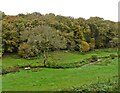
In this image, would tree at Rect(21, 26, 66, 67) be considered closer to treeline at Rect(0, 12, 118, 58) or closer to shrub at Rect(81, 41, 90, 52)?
treeline at Rect(0, 12, 118, 58)

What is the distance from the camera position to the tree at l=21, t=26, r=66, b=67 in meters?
54.6

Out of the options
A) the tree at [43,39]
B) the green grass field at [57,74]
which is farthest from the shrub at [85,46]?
the tree at [43,39]

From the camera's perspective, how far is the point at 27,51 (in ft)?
181

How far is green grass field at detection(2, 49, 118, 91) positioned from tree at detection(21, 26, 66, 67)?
69.5 inches

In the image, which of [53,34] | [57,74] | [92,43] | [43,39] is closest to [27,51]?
[43,39]

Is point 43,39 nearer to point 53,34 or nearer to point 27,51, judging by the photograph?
point 53,34

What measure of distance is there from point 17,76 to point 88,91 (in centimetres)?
1798

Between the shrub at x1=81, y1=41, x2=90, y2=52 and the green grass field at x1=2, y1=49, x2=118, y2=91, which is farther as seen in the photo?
the shrub at x1=81, y1=41, x2=90, y2=52

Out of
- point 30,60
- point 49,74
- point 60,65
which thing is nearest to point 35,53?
point 30,60

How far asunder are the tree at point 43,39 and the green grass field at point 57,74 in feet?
5.79

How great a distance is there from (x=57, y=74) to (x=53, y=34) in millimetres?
17742

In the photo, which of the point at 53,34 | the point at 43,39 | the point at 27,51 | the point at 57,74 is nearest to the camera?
the point at 57,74

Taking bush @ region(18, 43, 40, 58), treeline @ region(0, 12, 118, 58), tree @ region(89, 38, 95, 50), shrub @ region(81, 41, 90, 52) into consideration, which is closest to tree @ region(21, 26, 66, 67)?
treeline @ region(0, 12, 118, 58)

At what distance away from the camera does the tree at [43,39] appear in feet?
179
